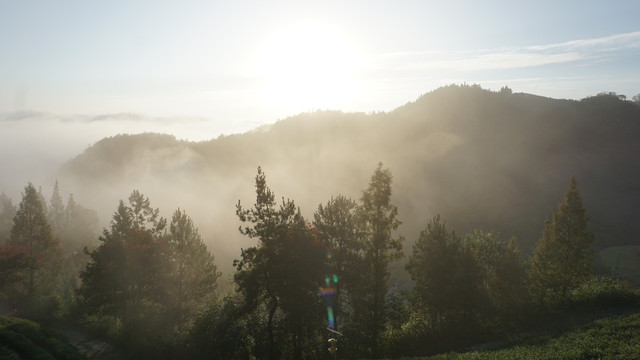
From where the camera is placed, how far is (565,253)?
33.9m

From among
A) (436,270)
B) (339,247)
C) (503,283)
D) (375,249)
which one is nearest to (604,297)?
(503,283)

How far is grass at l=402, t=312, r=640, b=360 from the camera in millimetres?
19094

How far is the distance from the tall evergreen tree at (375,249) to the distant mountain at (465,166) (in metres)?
60.6

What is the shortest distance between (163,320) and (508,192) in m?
111

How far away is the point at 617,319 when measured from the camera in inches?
1054

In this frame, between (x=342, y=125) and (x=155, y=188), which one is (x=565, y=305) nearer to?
(x=342, y=125)

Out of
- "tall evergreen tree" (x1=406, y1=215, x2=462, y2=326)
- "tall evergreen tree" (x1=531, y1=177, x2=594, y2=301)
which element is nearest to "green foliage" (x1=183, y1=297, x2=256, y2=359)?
"tall evergreen tree" (x1=406, y1=215, x2=462, y2=326)

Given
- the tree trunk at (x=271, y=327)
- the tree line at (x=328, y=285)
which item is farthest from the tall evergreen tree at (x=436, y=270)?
the tree trunk at (x=271, y=327)

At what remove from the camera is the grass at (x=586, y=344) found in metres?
Result: 19.1

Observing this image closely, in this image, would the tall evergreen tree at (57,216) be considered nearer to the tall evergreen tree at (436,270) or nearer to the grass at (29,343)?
the grass at (29,343)

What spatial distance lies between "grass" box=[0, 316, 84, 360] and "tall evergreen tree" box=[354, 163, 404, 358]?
67.9 feet

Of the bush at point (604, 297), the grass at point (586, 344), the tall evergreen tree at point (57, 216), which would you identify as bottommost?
the bush at point (604, 297)

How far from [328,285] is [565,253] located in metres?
22.9

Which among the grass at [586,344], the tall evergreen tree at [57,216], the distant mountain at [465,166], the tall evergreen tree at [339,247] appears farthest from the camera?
the distant mountain at [465,166]
